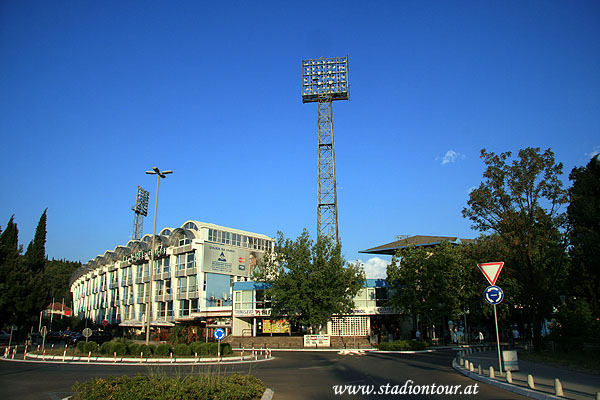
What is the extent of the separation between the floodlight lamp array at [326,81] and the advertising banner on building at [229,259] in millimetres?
22133

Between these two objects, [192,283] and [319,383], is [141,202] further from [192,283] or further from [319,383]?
[319,383]

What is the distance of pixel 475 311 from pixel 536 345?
716 inches

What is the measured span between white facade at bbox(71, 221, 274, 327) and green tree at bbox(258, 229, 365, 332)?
12140 millimetres

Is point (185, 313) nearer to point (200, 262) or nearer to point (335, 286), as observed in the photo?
point (200, 262)

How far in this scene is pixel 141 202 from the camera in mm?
82562

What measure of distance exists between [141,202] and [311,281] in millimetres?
52861

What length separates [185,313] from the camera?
5834 cm

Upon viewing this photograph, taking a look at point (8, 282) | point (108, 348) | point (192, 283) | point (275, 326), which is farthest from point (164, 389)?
point (192, 283)

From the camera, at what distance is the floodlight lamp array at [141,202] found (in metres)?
81.5

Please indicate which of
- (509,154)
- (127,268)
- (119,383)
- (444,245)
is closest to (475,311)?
(444,245)

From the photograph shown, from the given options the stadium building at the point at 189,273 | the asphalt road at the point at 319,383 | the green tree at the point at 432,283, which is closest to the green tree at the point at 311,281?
the green tree at the point at 432,283

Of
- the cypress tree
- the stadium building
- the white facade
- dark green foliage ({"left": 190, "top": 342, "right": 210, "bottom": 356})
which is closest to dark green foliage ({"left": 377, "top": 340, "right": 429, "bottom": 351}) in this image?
dark green foliage ({"left": 190, "top": 342, "right": 210, "bottom": 356})

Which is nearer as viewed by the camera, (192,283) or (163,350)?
(163,350)

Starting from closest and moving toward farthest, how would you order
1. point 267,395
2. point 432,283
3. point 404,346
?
point 267,395 < point 404,346 < point 432,283
